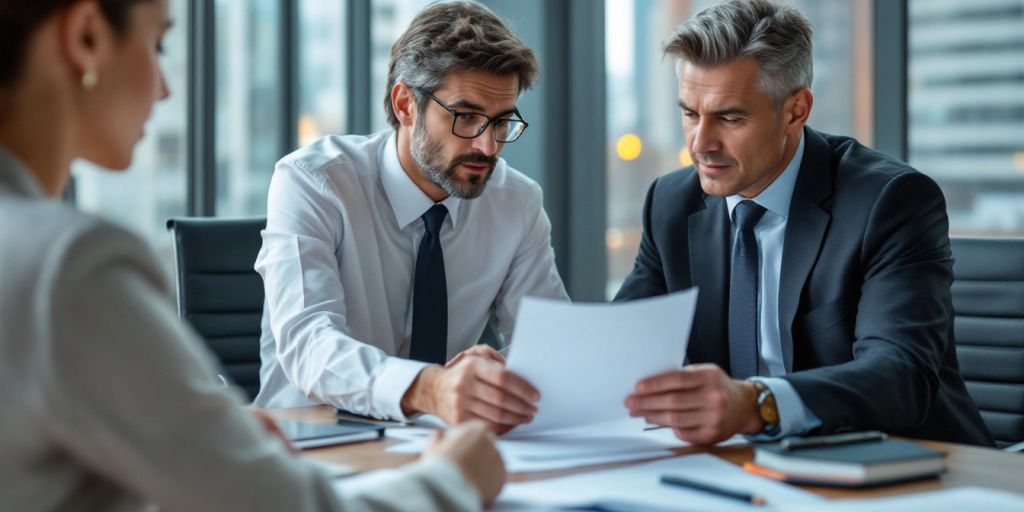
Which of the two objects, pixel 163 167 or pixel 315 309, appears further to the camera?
pixel 163 167

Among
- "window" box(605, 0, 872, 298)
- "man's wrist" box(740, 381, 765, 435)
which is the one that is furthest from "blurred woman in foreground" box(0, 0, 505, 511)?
"window" box(605, 0, 872, 298)

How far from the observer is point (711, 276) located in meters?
2.38

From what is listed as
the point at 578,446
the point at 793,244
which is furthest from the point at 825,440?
the point at 793,244

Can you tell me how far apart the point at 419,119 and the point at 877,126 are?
194 centimetres

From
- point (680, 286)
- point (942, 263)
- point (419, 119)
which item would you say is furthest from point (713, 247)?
point (419, 119)

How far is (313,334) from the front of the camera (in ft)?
6.79

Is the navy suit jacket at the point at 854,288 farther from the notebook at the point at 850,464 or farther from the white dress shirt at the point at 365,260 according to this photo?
the white dress shirt at the point at 365,260

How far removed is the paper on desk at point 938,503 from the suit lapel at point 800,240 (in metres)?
0.91

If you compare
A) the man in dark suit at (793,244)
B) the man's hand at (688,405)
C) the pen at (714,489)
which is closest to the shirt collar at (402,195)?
the man in dark suit at (793,244)

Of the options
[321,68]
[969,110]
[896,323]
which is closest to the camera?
[896,323]

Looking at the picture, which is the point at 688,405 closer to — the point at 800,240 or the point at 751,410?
the point at 751,410

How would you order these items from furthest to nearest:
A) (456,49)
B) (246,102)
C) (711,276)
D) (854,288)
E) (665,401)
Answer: (246,102), (456,49), (711,276), (854,288), (665,401)

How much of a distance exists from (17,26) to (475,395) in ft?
3.12

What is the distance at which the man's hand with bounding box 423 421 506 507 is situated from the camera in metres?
1.17
